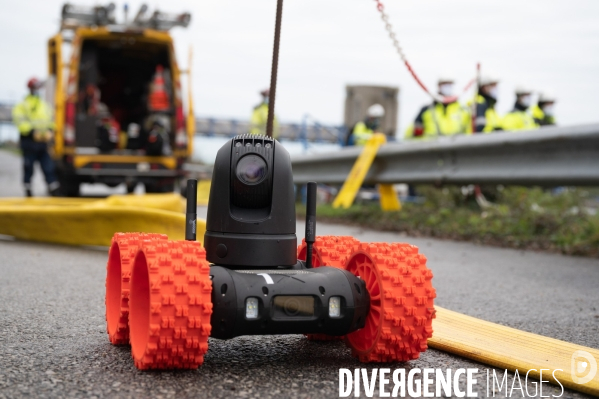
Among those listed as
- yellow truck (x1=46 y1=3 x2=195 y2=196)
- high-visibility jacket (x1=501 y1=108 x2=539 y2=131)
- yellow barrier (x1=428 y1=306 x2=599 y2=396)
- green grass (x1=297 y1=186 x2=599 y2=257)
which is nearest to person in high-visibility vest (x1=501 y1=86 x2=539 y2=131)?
high-visibility jacket (x1=501 y1=108 x2=539 y2=131)

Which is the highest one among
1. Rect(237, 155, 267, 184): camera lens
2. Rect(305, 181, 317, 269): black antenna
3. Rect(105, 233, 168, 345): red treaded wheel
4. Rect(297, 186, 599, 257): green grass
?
Rect(237, 155, 267, 184): camera lens

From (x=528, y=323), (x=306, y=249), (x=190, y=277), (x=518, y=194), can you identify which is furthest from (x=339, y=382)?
(x=518, y=194)

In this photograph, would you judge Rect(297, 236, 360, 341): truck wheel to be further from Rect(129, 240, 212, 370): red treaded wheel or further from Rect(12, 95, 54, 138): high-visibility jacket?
Rect(12, 95, 54, 138): high-visibility jacket

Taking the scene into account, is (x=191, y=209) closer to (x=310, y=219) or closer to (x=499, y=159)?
(x=310, y=219)

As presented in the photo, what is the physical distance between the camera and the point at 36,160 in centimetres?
1515

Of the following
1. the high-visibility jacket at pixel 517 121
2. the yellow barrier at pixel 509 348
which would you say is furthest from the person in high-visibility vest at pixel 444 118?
the yellow barrier at pixel 509 348

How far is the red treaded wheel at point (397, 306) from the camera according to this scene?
2725mm

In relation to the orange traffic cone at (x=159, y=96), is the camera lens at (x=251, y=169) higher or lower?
lower

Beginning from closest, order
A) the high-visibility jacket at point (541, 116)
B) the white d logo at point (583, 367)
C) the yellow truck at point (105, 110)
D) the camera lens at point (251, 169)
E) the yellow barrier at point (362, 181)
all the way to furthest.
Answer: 1. the white d logo at point (583, 367)
2. the camera lens at point (251, 169)
3. the yellow barrier at point (362, 181)
4. the yellow truck at point (105, 110)
5. the high-visibility jacket at point (541, 116)

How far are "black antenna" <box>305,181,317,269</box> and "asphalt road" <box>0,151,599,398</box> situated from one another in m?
0.41

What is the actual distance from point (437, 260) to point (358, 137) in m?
9.34

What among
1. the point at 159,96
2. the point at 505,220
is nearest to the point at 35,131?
the point at 159,96

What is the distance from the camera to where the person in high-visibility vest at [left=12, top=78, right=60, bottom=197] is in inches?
563

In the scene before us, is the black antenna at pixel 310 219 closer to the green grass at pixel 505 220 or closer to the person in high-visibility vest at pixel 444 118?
the green grass at pixel 505 220
